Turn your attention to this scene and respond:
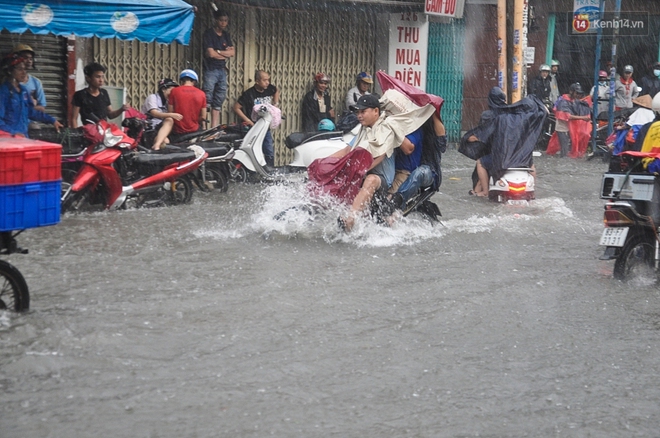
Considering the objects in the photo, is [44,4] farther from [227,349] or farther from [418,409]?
[418,409]

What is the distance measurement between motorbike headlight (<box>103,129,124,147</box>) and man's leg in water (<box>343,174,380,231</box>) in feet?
10.4

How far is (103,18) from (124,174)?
6.24ft

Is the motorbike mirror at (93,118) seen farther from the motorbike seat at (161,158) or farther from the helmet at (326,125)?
the helmet at (326,125)

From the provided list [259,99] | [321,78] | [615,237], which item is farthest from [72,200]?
[321,78]

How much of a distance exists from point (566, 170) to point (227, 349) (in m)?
12.9

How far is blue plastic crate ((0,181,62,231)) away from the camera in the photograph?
225 inches

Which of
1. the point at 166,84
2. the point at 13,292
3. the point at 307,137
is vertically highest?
the point at 166,84

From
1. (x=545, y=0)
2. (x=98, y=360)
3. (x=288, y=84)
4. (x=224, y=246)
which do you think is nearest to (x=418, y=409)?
(x=98, y=360)

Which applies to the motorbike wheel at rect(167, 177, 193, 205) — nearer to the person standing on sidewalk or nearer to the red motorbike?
the red motorbike

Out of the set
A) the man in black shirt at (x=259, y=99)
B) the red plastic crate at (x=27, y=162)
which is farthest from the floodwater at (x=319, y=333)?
the man in black shirt at (x=259, y=99)

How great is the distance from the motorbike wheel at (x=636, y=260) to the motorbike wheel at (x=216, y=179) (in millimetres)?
6199

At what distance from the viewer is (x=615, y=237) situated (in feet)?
26.1

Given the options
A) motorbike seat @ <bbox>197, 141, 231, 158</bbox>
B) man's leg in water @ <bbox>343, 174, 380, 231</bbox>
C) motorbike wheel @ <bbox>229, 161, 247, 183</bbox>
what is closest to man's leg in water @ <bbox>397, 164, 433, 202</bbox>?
man's leg in water @ <bbox>343, 174, 380, 231</bbox>

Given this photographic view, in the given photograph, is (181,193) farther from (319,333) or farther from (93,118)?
(319,333)
